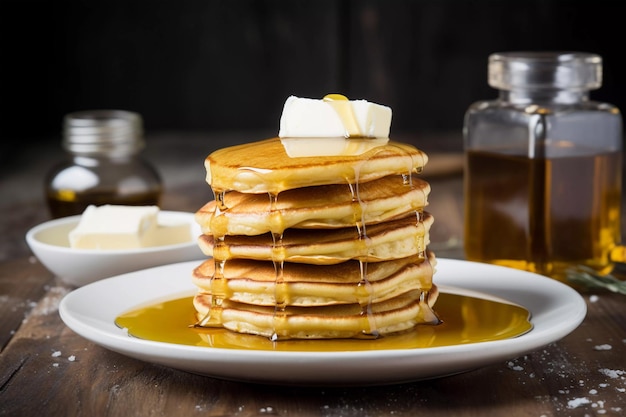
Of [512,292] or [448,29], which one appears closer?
[512,292]

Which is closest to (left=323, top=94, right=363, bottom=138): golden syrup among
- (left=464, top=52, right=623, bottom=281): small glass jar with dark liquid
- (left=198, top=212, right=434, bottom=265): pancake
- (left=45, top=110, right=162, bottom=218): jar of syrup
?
(left=198, top=212, right=434, bottom=265): pancake

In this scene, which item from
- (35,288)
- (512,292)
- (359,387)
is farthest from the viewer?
(35,288)

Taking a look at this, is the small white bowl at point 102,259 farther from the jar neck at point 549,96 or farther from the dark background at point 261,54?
the dark background at point 261,54

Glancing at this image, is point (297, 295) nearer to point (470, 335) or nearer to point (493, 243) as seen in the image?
point (470, 335)

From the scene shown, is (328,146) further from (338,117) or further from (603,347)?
(603,347)

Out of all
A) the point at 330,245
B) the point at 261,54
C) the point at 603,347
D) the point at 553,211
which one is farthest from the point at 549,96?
the point at 261,54

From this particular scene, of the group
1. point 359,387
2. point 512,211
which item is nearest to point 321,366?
point 359,387
